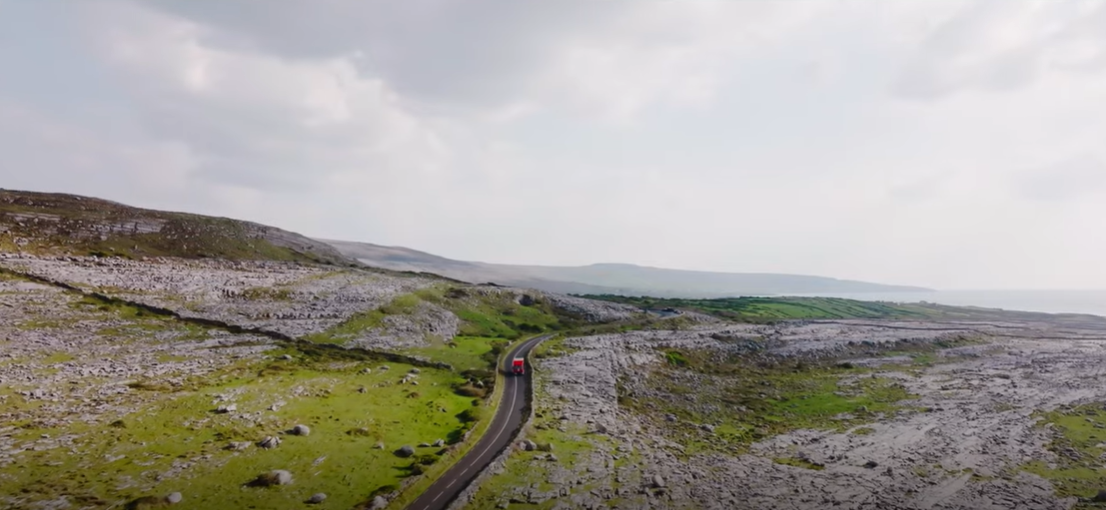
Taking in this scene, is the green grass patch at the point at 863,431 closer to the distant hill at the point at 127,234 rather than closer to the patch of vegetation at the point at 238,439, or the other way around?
the patch of vegetation at the point at 238,439

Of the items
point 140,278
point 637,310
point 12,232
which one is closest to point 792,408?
point 637,310

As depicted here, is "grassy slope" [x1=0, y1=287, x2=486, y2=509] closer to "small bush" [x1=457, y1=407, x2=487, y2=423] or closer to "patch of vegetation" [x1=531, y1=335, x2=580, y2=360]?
"small bush" [x1=457, y1=407, x2=487, y2=423]

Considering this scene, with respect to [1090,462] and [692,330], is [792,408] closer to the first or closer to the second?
[1090,462]

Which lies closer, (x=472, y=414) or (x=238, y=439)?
(x=238, y=439)

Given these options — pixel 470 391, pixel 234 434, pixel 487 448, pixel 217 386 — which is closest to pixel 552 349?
pixel 470 391

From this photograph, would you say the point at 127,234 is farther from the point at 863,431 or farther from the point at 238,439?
the point at 863,431

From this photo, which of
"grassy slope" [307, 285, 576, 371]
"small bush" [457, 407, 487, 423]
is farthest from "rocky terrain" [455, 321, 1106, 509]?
"grassy slope" [307, 285, 576, 371]

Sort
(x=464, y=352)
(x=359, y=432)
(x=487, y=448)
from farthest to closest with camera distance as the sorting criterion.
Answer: (x=464, y=352)
(x=359, y=432)
(x=487, y=448)

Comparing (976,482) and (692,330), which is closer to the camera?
(976,482)
